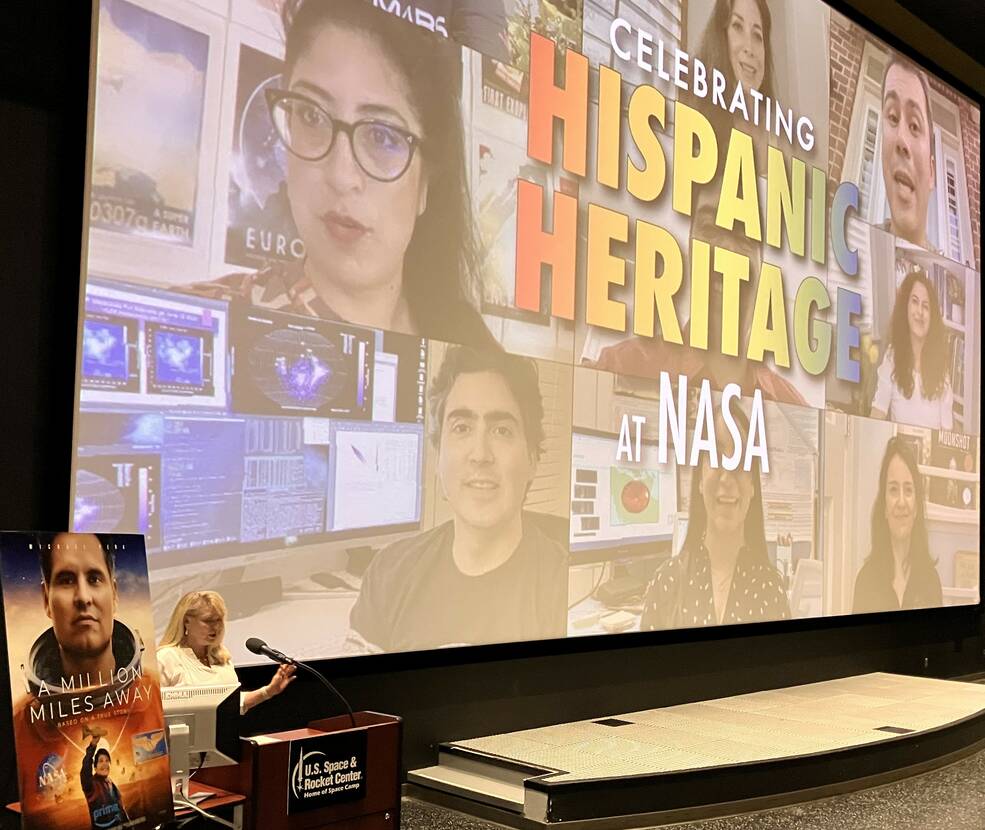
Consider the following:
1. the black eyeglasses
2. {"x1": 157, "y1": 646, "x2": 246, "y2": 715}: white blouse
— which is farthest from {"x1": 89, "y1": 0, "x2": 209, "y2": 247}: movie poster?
{"x1": 157, "y1": 646, "x2": 246, "y2": 715}: white blouse

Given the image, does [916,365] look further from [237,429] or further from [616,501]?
[237,429]

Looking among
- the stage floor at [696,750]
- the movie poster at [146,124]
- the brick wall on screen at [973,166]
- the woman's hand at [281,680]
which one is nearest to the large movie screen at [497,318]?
the movie poster at [146,124]

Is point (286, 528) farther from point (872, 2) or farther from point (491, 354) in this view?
point (872, 2)

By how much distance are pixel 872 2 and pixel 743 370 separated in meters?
2.17

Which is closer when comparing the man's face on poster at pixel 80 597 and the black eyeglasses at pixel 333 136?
the man's face on poster at pixel 80 597

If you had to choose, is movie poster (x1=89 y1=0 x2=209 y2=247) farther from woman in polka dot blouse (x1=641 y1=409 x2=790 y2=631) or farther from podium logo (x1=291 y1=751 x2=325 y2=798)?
woman in polka dot blouse (x1=641 y1=409 x2=790 y2=631)

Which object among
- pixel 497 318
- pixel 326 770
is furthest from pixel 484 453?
pixel 326 770

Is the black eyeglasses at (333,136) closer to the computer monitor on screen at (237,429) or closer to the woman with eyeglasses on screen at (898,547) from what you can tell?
the computer monitor on screen at (237,429)

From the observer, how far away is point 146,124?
250 cm

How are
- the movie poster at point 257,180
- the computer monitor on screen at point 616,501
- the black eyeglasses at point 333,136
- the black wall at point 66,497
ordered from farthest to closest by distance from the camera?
the computer monitor on screen at point 616,501 → the black eyeglasses at point 333,136 → the movie poster at point 257,180 → the black wall at point 66,497

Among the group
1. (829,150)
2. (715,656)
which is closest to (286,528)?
(715,656)

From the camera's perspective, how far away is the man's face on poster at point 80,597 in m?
1.80

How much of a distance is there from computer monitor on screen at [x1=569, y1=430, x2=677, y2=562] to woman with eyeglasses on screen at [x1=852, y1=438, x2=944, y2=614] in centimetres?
144

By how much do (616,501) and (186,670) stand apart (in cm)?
193
